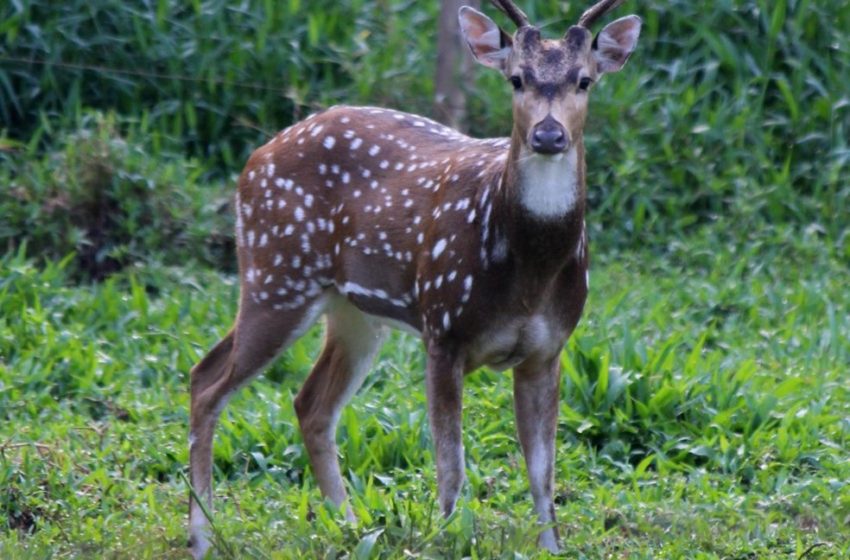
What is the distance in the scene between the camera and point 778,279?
9.02 m

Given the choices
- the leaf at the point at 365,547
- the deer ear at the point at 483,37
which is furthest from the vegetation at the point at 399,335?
the deer ear at the point at 483,37

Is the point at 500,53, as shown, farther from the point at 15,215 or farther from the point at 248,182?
the point at 15,215

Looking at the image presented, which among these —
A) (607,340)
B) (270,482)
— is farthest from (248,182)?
(607,340)

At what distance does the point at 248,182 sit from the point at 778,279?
3540 mm

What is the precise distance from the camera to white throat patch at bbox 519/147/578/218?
5445mm

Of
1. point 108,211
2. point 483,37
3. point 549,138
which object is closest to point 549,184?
point 549,138

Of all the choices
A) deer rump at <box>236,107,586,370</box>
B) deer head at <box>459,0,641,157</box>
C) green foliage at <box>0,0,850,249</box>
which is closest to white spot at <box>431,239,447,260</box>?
deer rump at <box>236,107,586,370</box>

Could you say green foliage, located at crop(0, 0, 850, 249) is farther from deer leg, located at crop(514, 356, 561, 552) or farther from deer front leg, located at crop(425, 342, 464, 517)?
deer front leg, located at crop(425, 342, 464, 517)

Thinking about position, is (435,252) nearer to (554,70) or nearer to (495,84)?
(554,70)

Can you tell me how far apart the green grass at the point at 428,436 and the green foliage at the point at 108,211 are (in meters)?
0.34

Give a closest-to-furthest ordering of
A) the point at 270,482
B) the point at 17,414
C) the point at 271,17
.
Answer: the point at 270,482, the point at 17,414, the point at 271,17

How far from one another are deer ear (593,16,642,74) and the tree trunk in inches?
152

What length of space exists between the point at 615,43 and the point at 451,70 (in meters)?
4.10

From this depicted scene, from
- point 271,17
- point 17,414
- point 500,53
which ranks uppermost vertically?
point 500,53
